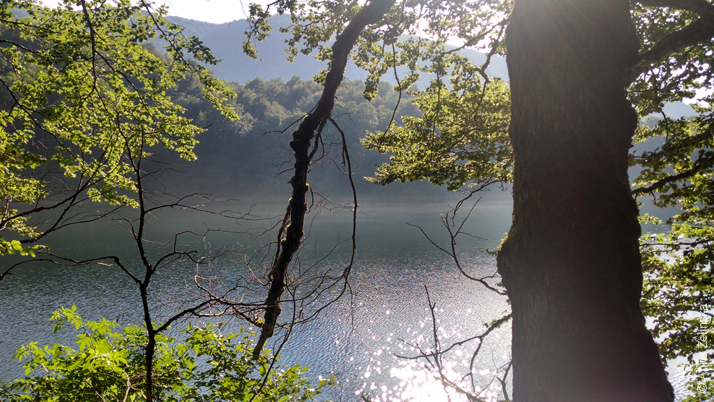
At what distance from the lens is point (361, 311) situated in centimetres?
1362

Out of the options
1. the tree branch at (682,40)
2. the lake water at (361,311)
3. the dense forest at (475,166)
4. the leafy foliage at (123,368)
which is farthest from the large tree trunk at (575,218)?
the lake water at (361,311)

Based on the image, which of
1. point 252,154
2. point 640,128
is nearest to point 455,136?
→ point 640,128

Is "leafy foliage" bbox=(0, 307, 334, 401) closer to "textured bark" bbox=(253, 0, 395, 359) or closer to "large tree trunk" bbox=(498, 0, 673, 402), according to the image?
"textured bark" bbox=(253, 0, 395, 359)

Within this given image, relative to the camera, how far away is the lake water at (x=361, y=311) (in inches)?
378

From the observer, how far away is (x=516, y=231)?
168 cm

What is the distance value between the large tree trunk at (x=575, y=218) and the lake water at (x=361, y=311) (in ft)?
14.0

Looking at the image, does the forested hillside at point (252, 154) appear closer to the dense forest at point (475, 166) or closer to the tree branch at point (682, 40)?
the dense forest at point (475, 166)

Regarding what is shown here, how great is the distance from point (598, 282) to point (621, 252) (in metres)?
Answer: 0.16

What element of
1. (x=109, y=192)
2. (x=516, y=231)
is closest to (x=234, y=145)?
(x=109, y=192)

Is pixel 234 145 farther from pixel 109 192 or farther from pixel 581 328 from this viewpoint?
pixel 581 328

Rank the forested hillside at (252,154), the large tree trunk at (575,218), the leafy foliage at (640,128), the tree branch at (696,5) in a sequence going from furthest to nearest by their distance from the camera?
the forested hillside at (252,154) < the leafy foliage at (640,128) < the tree branch at (696,5) < the large tree trunk at (575,218)

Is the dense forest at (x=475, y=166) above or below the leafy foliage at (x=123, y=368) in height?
above

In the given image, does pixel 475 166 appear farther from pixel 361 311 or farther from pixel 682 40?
pixel 361 311

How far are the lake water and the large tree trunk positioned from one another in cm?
426
